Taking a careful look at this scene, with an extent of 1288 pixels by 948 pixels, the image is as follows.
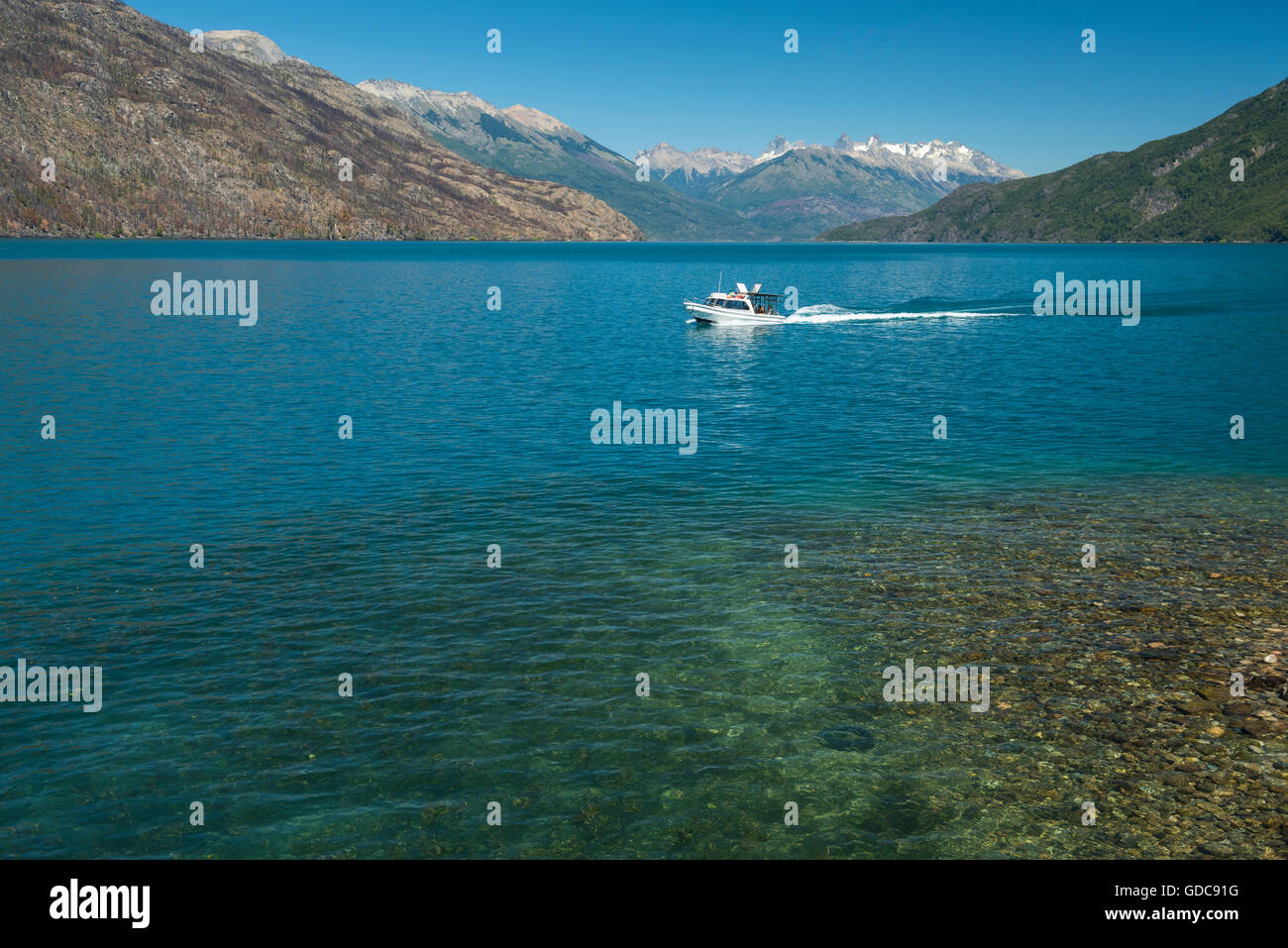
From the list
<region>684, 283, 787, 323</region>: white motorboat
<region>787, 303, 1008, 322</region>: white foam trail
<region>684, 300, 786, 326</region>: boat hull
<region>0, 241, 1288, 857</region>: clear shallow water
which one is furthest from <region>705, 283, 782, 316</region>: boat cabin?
<region>0, 241, 1288, 857</region>: clear shallow water

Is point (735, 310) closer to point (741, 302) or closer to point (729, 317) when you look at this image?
point (729, 317)

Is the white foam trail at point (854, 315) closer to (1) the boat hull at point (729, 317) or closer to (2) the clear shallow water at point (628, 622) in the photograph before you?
(1) the boat hull at point (729, 317)

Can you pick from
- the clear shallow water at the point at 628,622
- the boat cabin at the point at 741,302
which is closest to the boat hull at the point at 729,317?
the boat cabin at the point at 741,302

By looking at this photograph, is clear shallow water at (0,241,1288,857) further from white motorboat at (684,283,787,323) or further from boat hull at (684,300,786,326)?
white motorboat at (684,283,787,323)

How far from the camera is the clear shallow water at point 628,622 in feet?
56.8

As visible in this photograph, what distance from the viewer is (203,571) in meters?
30.1

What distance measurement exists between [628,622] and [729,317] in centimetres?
9693

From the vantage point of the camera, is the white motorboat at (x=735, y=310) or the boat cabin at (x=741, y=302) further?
the boat cabin at (x=741, y=302)

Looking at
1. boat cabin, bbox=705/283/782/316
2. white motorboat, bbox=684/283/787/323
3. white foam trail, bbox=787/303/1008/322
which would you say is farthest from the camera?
white foam trail, bbox=787/303/1008/322

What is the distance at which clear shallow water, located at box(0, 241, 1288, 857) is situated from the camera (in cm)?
1731

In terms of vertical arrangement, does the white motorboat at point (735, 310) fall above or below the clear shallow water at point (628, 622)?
above

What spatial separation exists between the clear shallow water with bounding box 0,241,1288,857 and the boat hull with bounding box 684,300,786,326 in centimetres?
5566

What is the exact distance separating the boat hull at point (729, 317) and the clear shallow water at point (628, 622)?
5566 cm
